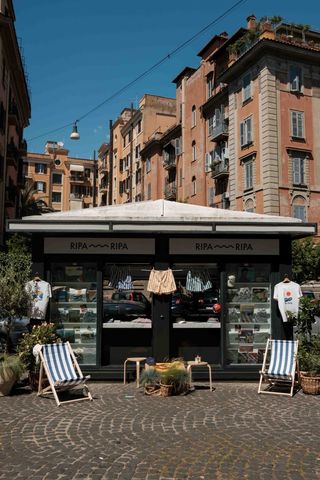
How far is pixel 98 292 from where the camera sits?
10219 mm

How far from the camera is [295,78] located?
32.4 m

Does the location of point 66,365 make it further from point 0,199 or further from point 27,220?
point 0,199

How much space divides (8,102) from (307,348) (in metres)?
28.8

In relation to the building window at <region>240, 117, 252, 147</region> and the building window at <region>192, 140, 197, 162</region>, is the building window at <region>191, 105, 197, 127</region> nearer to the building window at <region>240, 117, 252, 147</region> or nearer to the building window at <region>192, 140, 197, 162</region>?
the building window at <region>192, 140, 197, 162</region>

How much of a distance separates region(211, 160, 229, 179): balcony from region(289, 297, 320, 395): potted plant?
90.2ft

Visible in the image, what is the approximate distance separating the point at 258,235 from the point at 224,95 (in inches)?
1182

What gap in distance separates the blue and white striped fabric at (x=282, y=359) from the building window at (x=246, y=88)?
26.9 m

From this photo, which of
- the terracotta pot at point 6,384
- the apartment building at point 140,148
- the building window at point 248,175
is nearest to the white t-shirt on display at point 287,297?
the terracotta pot at point 6,384

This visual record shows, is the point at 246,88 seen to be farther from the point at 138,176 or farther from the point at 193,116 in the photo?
the point at 138,176

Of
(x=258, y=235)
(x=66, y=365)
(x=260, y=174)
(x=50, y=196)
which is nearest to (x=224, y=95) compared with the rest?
(x=260, y=174)

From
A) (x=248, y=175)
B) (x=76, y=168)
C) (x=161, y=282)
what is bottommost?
(x=161, y=282)

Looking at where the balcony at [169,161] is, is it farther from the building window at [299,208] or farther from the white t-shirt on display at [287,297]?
the white t-shirt on display at [287,297]

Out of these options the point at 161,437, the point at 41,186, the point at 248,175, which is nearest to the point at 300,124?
the point at 248,175

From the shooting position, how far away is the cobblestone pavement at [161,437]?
540 cm
